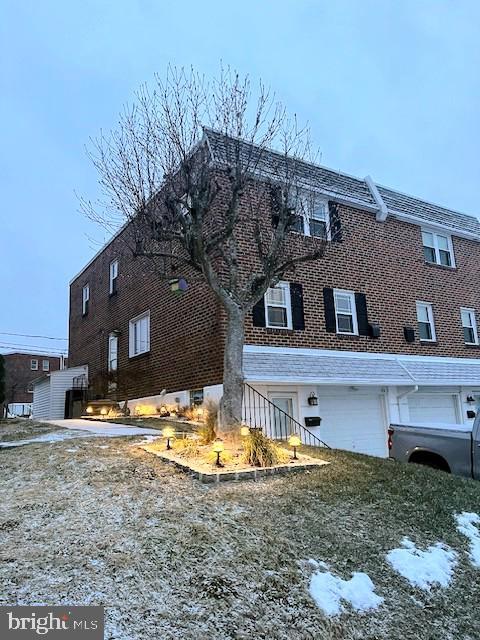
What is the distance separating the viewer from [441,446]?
7766 mm

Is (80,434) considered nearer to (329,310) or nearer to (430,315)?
(329,310)

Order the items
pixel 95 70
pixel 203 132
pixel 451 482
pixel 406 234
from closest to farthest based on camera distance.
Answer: pixel 451 482 → pixel 203 132 → pixel 406 234 → pixel 95 70

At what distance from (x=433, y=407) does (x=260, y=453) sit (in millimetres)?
10744

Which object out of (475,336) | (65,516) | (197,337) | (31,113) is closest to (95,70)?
(31,113)

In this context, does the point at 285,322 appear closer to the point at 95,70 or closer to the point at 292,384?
the point at 292,384

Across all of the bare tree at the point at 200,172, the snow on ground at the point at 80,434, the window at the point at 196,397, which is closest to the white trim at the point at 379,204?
the bare tree at the point at 200,172

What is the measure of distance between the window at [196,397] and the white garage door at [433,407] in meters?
6.65

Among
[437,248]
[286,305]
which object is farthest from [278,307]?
[437,248]

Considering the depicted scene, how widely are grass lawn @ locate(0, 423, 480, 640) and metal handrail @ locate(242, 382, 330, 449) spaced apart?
201 inches

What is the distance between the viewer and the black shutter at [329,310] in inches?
527

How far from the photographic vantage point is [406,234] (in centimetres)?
1638

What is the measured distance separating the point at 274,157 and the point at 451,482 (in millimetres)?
6717

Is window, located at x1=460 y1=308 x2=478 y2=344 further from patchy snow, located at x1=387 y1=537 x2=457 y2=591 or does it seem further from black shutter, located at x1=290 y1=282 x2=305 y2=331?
patchy snow, located at x1=387 y1=537 x2=457 y2=591

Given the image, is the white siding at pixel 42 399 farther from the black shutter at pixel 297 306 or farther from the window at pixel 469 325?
the window at pixel 469 325
